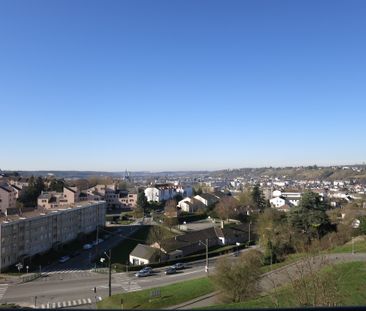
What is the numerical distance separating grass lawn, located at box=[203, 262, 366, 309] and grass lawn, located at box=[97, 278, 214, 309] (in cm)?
442

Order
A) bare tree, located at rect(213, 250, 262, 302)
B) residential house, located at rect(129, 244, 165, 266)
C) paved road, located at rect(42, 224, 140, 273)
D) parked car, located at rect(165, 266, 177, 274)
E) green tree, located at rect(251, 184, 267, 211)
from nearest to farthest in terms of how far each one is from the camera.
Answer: bare tree, located at rect(213, 250, 262, 302)
parked car, located at rect(165, 266, 177, 274)
paved road, located at rect(42, 224, 140, 273)
residential house, located at rect(129, 244, 165, 266)
green tree, located at rect(251, 184, 267, 211)

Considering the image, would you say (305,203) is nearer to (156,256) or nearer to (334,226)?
(334,226)

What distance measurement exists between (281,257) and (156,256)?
1022 centimetres

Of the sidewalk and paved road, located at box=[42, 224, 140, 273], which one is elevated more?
the sidewalk

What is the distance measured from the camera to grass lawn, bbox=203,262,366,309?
13133 mm

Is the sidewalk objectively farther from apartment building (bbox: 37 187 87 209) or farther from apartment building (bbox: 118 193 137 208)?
apartment building (bbox: 118 193 137 208)

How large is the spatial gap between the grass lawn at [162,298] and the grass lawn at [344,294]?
4425 mm

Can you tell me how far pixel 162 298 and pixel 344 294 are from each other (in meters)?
9.03

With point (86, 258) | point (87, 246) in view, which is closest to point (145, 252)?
point (86, 258)

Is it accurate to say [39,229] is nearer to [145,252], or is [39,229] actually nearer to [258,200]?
[145,252]

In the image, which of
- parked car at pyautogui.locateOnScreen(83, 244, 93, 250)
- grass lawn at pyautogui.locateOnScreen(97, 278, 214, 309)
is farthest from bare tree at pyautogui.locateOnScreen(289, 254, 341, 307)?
parked car at pyautogui.locateOnScreen(83, 244, 93, 250)

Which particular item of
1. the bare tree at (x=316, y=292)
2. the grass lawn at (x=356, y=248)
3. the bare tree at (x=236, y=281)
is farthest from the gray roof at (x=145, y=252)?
the bare tree at (x=316, y=292)

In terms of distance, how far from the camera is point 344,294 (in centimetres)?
1406

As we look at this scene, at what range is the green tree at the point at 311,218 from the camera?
1233 inches
